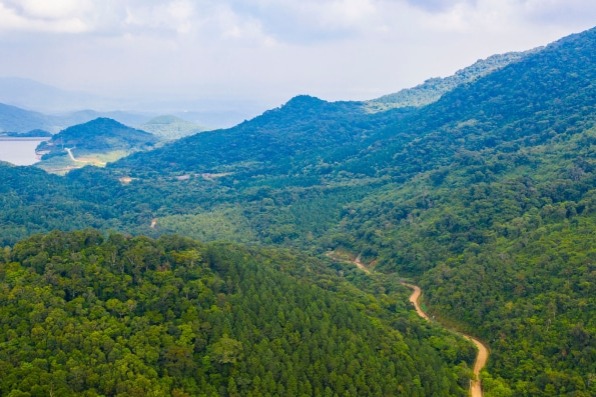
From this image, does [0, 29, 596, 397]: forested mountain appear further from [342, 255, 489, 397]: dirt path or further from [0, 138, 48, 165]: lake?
[0, 138, 48, 165]: lake

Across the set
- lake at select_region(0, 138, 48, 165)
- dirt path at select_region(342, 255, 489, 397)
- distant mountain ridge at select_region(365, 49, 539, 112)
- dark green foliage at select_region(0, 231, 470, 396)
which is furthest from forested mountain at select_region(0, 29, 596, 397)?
lake at select_region(0, 138, 48, 165)

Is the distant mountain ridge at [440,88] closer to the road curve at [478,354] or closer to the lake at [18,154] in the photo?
the lake at [18,154]

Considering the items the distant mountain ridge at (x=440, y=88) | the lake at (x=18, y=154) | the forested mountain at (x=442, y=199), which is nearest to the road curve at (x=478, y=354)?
the forested mountain at (x=442, y=199)

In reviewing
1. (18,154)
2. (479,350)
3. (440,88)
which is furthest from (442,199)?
(18,154)

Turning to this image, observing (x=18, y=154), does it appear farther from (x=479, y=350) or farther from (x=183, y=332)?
(x=479, y=350)

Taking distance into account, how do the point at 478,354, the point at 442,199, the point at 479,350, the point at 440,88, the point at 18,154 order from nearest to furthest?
the point at 478,354 < the point at 479,350 < the point at 442,199 < the point at 18,154 < the point at 440,88

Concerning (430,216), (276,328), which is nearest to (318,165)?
(430,216)

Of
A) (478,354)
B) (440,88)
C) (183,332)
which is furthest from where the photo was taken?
(440,88)
